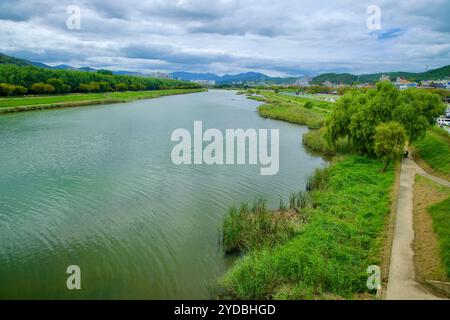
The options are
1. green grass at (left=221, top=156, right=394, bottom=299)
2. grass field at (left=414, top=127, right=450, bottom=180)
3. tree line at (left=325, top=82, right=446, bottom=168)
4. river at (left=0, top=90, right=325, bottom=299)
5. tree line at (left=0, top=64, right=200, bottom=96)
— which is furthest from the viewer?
tree line at (left=0, top=64, right=200, bottom=96)

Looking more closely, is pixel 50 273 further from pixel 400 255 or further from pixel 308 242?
pixel 400 255

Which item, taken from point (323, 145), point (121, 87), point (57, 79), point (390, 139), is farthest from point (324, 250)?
point (121, 87)

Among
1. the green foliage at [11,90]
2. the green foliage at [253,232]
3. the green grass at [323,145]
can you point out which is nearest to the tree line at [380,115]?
the green grass at [323,145]

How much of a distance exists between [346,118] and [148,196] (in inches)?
866

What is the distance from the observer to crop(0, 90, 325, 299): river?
13570mm

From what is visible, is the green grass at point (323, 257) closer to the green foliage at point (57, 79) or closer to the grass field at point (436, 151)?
the grass field at point (436, 151)

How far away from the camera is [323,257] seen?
14039 millimetres

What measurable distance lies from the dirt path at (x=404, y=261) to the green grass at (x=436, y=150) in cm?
745

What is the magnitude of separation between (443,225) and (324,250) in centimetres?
670

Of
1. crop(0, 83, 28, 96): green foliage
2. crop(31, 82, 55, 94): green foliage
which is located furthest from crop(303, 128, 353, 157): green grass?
crop(31, 82, 55, 94): green foliage

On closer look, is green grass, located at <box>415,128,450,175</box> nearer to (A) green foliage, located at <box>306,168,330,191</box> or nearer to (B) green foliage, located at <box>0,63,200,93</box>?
(A) green foliage, located at <box>306,168,330,191</box>

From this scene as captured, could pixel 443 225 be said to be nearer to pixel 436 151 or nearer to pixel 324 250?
pixel 324 250

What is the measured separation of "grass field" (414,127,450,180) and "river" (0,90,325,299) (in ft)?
33.7

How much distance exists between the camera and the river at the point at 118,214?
13.6 metres
